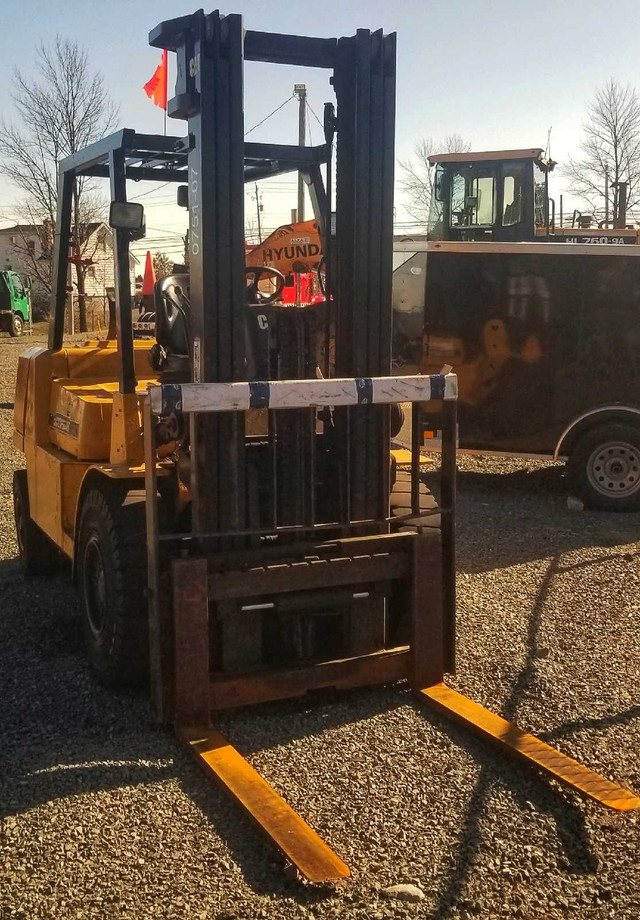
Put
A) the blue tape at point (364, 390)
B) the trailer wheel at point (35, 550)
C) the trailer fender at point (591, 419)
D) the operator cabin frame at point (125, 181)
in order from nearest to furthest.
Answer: the blue tape at point (364, 390), the operator cabin frame at point (125, 181), the trailer wheel at point (35, 550), the trailer fender at point (591, 419)

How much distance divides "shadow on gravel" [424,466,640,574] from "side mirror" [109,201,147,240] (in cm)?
389

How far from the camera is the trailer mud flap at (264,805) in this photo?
3.38m

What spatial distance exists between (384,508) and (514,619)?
5.96 ft

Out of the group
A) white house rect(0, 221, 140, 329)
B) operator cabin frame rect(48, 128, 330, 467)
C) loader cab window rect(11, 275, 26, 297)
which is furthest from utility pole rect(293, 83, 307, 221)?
loader cab window rect(11, 275, 26, 297)

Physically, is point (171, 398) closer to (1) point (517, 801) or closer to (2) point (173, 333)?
(2) point (173, 333)

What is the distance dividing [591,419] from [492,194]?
7635 millimetres

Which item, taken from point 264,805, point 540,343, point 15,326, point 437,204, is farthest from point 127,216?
point 15,326

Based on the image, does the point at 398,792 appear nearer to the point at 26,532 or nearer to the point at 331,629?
the point at 331,629

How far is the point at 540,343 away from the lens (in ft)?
35.2

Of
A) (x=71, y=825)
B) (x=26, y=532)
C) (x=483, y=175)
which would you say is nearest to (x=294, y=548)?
(x=71, y=825)

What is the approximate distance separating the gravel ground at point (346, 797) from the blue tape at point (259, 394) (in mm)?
1477

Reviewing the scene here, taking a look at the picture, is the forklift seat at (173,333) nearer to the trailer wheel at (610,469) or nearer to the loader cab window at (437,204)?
the trailer wheel at (610,469)

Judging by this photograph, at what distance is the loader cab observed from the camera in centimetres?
1688

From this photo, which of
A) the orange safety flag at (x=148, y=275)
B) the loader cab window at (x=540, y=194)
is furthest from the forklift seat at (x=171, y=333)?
the loader cab window at (x=540, y=194)
